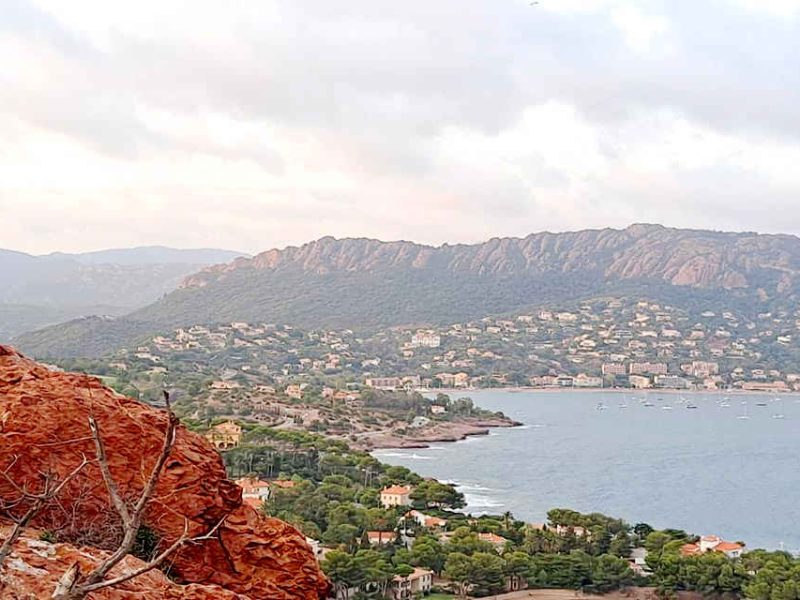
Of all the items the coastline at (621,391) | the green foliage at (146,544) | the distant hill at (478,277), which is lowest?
the coastline at (621,391)

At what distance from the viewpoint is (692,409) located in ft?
290

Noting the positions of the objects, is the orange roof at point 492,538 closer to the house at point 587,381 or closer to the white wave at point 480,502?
the white wave at point 480,502

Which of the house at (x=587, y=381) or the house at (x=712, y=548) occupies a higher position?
the house at (x=712, y=548)

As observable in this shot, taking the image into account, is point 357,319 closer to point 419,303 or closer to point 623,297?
point 419,303

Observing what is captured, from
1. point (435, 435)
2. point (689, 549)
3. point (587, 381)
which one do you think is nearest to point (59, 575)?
point (689, 549)

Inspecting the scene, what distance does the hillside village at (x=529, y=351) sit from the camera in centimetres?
9775

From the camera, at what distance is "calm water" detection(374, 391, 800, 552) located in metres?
37.3

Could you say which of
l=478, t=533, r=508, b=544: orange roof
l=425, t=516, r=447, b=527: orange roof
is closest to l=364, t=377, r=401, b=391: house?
l=425, t=516, r=447, b=527: orange roof

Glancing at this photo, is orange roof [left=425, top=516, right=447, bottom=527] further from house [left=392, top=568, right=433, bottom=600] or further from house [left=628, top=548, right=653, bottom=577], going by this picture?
house [left=392, top=568, right=433, bottom=600]

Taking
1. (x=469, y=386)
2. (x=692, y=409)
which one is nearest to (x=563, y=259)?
(x=469, y=386)

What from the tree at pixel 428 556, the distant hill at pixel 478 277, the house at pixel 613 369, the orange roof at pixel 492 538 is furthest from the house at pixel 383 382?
the tree at pixel 428 556

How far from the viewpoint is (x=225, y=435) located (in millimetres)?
39188

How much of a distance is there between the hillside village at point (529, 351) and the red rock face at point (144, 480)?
235 feet

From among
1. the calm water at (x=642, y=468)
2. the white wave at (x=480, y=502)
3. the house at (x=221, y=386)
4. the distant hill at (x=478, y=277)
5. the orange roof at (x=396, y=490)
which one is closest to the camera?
the orange roof at (x=396, y=490)
